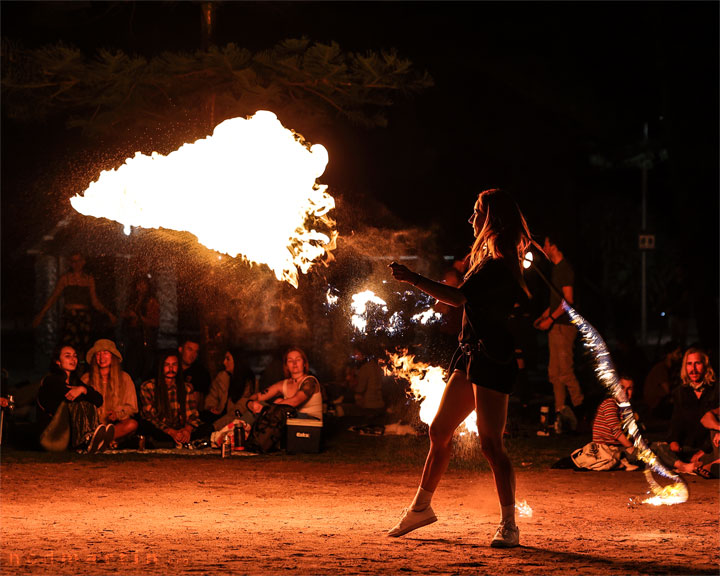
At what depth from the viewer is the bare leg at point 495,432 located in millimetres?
5957

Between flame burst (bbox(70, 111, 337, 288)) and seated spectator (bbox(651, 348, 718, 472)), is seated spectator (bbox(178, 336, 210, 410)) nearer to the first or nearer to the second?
flame burst (bbox(70, 111, 337, 288))

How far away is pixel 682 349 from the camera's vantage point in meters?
13.7

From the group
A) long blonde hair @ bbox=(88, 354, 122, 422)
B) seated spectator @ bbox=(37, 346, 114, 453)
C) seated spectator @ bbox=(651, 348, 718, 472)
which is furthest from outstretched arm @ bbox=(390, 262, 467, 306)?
long blonde hair @ bbox=(88, 354, 122, 422)

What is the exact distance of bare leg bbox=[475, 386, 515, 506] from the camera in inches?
235

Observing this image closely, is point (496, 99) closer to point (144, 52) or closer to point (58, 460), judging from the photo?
point (144, 52)

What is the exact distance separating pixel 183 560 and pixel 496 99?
16468 millimetres

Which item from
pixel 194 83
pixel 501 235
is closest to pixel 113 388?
pixel 194 83

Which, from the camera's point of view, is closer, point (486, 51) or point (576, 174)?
point (486, 51)

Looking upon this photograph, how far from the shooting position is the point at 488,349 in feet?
19.6

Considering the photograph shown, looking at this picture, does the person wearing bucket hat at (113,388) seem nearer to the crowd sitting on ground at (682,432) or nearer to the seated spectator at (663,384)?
the crowd sitting on ground at (682,432)

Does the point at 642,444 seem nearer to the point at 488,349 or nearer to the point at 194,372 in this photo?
the point at 488,349

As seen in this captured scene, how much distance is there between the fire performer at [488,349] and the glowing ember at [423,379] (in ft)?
10.7

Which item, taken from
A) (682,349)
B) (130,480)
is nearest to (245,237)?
(130,480)

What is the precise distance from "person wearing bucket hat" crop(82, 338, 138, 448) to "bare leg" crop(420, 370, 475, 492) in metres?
5.66
